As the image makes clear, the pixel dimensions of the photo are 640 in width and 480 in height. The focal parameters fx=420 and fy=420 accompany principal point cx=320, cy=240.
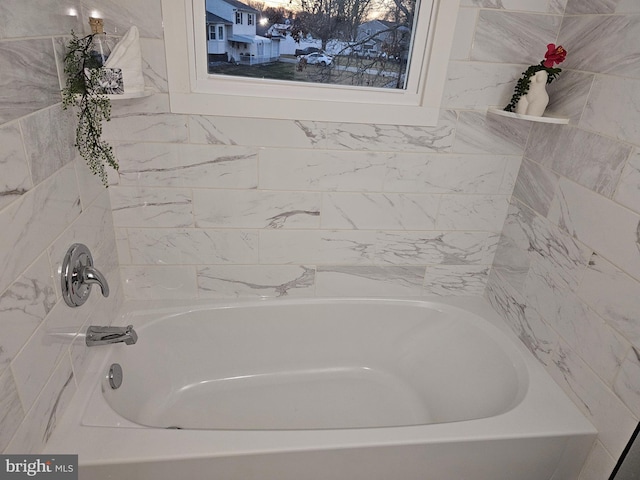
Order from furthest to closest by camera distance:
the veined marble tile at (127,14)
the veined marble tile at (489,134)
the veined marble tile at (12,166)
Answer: the veined marble tile at (489,134) → the veined marble tile at (127,14) → the veined marble tile at (12,166)

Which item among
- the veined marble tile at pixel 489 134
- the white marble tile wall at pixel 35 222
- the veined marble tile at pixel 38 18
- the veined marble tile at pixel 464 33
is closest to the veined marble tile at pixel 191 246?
the white marble tile wall at pixel 35 222

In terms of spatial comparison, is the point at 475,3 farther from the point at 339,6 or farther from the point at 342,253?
the point at 342,253

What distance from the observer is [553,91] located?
158cm

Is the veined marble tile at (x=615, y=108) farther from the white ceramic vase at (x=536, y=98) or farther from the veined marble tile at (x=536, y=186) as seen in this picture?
the veined marble tile at (x=536, y=186)

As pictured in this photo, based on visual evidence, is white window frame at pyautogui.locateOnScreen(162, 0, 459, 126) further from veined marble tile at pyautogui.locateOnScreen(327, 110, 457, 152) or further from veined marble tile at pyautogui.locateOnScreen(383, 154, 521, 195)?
veined marble tile at pyautogui.locateOnScreen(383, 154, 521, 195)

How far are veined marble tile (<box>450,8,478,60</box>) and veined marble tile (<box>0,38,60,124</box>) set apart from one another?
1.32m

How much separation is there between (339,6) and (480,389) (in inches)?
62.8

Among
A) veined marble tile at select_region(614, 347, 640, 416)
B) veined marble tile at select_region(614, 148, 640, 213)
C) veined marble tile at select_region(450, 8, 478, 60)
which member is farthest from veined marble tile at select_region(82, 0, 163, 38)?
veined marble tile at select_region(614, 347, 640, 416)

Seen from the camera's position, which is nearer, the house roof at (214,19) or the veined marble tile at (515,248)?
the house roof at (214,19)

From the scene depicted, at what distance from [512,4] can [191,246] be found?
1.54m

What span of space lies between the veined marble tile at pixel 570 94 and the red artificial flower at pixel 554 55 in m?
0.09

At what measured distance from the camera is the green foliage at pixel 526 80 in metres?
1.47

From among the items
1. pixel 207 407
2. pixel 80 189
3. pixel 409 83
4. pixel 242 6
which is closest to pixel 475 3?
pixel 409 83

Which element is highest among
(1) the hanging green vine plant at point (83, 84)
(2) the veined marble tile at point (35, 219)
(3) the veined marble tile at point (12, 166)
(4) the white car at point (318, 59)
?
(4) the white car at point (318, 59)
